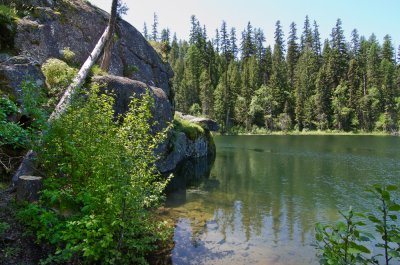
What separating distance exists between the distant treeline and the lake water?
50781 millimetres

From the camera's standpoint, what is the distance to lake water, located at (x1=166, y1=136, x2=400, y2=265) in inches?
414

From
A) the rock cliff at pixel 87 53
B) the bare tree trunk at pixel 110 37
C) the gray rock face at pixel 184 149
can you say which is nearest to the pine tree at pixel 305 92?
the gray rock face at pixel 184 149

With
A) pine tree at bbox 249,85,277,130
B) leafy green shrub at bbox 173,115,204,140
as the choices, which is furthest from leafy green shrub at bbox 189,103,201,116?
leafy green shrub at bbox 173,115,204,140

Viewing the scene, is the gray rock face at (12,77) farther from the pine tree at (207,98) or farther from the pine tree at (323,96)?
the pine tree at (323,96)

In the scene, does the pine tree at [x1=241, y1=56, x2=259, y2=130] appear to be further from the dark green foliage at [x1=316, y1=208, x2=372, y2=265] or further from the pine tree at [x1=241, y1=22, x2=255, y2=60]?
the dark green foliage at [x1=316, y1=208, x2=372, y2=265]

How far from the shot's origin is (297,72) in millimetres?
84875

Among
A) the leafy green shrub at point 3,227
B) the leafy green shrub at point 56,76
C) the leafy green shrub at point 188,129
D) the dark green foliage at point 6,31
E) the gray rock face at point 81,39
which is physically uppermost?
the gray rock face at point 81,39

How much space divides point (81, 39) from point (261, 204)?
1629 cm

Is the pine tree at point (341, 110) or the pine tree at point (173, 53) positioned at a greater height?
the pine tree at point (173, 53)

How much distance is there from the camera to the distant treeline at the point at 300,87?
3068 inches

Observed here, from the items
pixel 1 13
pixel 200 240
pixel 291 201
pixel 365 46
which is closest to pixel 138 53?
pixel 1 13

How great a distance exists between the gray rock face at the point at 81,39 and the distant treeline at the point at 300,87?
167ft

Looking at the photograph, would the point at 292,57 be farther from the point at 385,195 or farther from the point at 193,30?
the point at 385,195

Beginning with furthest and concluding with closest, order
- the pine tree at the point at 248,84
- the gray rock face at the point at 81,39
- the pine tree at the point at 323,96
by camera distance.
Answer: the pine tree at the point at 248,84 < the pine tree at the point at 323,96 < the gray rock face at the point at 81,39
